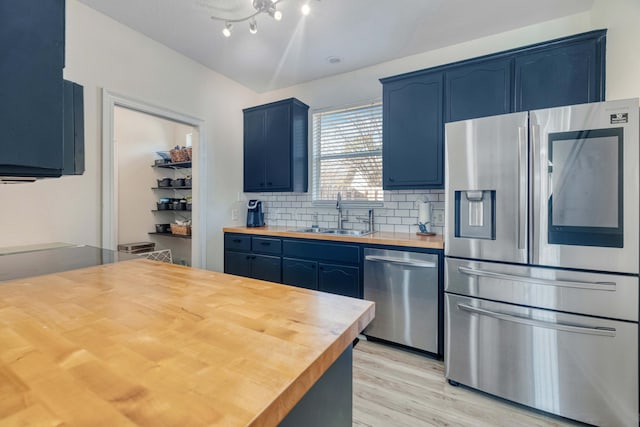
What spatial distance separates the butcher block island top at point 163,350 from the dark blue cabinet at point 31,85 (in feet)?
1.28

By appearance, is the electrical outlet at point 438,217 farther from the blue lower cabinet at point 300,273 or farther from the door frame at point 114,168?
the door frame at point 114,168

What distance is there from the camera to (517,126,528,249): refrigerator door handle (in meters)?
1.70

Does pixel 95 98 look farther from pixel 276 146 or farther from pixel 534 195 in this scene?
pixel 534 195

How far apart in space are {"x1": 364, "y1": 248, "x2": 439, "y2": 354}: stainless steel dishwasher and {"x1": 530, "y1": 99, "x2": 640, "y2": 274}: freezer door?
75 cm

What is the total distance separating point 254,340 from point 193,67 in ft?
10.5

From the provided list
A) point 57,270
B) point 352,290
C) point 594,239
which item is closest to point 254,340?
point 57,270

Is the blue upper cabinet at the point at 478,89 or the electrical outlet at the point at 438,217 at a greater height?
the blue upper cabinet at the point at 478,89

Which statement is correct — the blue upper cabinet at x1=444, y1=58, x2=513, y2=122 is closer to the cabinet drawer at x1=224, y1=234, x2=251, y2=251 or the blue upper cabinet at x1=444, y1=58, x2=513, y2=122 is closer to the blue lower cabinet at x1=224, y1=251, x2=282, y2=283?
the blue lower cabinet at x1=224, y1=251, x2=282, y2=283

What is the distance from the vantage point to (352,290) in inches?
101

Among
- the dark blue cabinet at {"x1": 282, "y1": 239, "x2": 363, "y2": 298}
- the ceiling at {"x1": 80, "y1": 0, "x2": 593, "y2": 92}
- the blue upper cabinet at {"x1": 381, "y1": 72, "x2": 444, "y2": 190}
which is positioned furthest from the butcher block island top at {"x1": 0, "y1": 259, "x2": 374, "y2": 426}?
the ceiling at {"x1": 80, "y1": 0, "x2": 593, "y2": 92}

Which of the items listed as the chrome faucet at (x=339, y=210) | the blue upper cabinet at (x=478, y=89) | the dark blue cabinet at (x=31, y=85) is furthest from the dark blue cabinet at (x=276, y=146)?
the dark blue cabinet at (x=31, y=85)

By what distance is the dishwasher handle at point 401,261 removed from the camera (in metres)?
2.24

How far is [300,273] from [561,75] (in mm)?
2610

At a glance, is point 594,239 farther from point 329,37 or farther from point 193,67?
point 193,67
